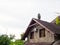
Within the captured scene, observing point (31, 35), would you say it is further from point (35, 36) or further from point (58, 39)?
point (58, 39)

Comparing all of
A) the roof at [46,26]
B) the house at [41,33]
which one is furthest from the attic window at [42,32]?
the roof at [46,26]

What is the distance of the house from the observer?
25109 millimetres

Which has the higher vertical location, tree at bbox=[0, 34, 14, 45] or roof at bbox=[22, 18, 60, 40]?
roof at bbox=[22, 18, 60, 40]

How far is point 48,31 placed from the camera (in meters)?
25.5

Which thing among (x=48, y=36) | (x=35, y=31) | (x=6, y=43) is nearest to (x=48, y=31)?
(x=48, y=36)

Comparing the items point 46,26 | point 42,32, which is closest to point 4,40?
point 42,32

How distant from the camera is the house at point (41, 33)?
2511 centimetres

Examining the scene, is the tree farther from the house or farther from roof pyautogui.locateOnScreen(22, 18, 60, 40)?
roof pyautogui.locateOnScreen(22, 18, 60, 40)

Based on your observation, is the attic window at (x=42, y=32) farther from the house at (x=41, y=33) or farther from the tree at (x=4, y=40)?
the tree at (x=4, y=40)

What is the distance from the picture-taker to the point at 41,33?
89.7ft

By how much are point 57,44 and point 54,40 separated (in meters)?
0.62

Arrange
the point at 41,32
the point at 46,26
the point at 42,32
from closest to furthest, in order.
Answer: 1. the point at 46,26
2. the point at 42,32
3. the point at 41,32

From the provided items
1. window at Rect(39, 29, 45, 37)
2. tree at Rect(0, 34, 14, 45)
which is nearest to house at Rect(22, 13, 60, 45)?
window at Rect(39, 29, 45, 37)

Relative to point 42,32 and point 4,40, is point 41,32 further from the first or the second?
point 4,40
